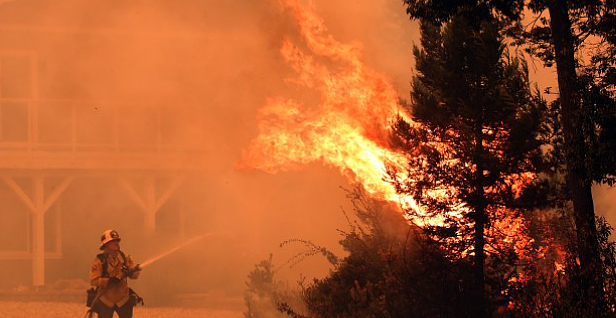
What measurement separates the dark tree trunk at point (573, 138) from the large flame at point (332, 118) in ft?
6.57

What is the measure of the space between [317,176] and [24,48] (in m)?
8.66

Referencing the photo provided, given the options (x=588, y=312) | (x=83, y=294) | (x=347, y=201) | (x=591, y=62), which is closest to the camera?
(x=588, y=312)

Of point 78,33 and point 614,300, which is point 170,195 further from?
point 614,300

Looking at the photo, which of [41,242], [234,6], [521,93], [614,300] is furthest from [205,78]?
[614,300]

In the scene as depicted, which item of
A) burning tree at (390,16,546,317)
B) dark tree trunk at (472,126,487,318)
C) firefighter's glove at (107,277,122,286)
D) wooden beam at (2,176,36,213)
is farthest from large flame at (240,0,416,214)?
wooden beam at (2,176,36,213)

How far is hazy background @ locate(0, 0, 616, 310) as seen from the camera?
25.5 metres

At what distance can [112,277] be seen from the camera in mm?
12086

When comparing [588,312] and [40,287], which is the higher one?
[40,287]

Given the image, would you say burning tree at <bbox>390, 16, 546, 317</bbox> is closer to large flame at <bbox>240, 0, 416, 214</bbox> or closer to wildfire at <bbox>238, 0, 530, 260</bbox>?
wildfire at <bbox>238, 0, 530, 260</bbox>

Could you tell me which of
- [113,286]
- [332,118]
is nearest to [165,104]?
[113,286]

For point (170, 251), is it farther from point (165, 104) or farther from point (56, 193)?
point (165, 104)

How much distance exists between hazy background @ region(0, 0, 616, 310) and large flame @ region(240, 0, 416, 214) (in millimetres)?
12434

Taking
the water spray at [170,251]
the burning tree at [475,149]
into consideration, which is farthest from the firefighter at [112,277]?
the water spray at [170,251]

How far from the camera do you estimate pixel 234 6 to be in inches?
1037
